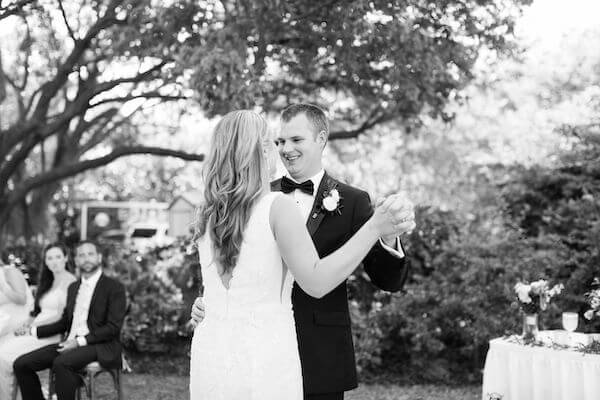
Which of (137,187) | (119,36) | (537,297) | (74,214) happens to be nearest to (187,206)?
(119,36)

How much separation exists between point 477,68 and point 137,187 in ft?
77.0

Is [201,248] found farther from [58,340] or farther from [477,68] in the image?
[477,68]

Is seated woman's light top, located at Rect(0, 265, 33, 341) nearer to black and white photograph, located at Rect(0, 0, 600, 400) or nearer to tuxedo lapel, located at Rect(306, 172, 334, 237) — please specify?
black and white photograph, located at Rect(0, 0, 600, 400)

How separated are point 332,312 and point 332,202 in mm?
419

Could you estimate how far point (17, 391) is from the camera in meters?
6.58

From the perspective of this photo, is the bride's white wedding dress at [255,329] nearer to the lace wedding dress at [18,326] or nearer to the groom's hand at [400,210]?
the groom's hand at [400,210]

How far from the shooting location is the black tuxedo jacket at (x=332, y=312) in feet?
8.99

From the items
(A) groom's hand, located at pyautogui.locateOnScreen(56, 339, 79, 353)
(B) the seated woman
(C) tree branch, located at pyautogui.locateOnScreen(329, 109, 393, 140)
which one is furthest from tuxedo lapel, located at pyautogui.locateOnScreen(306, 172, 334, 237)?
(C) tree branch, located at pyautogui.locateOnScreen(329, 109, 393, 140)

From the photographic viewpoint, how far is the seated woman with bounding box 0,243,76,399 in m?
6.51

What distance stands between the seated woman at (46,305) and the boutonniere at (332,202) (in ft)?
15.0

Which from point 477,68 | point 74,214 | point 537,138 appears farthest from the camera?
point 74,214

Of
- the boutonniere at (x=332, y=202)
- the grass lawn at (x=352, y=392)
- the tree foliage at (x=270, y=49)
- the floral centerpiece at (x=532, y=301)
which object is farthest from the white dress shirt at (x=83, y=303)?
the boutonniere at (x=332, y=202)

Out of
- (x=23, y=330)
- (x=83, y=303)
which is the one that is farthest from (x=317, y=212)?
(x=23, y=330)

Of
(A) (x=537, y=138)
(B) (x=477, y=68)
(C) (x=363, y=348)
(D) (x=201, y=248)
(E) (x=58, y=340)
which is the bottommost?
(C) (x=363, y=348)
